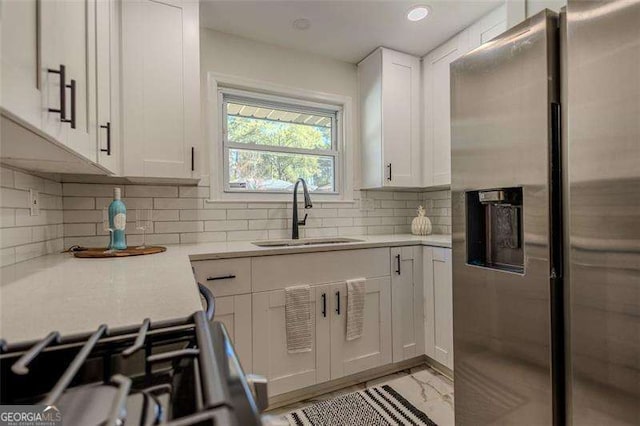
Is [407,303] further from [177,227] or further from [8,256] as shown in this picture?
[8,256]

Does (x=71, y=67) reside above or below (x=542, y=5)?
below

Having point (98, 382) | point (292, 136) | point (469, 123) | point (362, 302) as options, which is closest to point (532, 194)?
point (469, 123)

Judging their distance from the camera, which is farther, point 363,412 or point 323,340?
point 323,340

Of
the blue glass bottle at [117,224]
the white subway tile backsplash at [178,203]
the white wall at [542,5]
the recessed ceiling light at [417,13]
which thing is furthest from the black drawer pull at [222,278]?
the recessed ceiling light at [417,13]

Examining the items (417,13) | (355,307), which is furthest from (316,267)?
(417,13)

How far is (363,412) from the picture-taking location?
180 cm

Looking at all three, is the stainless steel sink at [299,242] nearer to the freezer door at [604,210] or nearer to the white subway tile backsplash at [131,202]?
the white subway tile backsplash at [131,202]

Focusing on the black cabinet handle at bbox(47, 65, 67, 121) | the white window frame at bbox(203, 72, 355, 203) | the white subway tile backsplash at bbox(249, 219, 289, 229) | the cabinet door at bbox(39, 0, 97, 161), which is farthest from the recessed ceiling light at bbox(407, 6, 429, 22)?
the black cabinet handle at bbox(47, 65, 67, 121)

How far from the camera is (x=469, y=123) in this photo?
145 cm

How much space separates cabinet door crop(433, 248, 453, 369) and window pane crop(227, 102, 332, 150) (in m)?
1.38

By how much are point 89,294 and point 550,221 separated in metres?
1.50

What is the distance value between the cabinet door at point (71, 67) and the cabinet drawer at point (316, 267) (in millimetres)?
996

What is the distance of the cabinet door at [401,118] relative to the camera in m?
2.58

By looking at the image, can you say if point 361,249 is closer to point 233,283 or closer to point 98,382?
point 233,283
